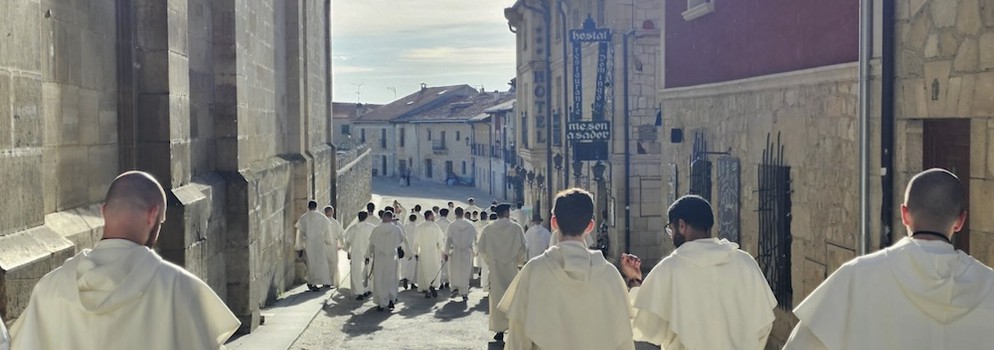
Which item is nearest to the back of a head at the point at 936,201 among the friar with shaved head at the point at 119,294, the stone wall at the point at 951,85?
the friar with shaved head at the point at 119,294

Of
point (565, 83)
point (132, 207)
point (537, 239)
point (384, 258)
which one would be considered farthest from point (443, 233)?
point (132, 207)

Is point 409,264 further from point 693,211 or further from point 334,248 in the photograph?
point 693,211

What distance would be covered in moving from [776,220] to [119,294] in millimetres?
8283

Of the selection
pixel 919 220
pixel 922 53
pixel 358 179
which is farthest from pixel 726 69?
pixel 358 179

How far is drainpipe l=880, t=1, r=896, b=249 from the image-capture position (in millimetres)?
8312

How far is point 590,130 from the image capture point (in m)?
22.2

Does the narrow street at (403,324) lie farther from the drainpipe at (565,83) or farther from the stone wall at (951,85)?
the drainpipe at (565,83)

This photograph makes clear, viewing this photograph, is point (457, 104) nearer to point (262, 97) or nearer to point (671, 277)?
point (262, 97)

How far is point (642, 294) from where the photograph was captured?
528 cm

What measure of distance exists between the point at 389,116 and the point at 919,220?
8716 cm

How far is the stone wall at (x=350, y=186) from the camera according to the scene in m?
29.1

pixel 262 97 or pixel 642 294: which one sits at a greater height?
pixel 262 97

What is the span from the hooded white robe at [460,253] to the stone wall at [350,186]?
7448mm

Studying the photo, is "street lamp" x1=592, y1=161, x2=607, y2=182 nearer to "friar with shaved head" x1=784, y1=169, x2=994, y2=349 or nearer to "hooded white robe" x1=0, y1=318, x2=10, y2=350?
"friar with shaved head" x1=784, y1=169, x2=994, y2=349
